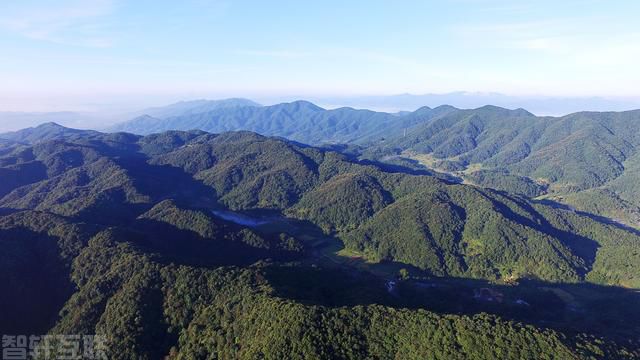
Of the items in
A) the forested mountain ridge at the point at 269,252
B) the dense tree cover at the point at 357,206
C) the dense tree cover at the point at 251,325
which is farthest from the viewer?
the dense tree cover at the point at 357,206

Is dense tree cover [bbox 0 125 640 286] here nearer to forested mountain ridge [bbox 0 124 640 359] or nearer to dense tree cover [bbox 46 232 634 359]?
forested mountain ridge [bbox 0 124 640 359]

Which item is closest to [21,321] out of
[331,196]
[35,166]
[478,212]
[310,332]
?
[310,332]

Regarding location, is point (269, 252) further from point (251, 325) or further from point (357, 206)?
point (251, 325)

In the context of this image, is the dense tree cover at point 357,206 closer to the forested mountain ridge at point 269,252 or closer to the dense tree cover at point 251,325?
the forested mountain ridge at point 269,252

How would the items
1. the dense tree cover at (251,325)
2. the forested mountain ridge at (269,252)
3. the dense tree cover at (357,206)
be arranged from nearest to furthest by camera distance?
the dense tree cover at (251,325), the forested mountain ridge at (269,252), the dense tree cover at (357,206)

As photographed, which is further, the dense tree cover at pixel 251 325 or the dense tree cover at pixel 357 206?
the dense tree cover at pixel 357 206

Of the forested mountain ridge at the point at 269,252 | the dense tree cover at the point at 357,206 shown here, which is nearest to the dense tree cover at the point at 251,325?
the forested mountain ridge at the point at 269,252

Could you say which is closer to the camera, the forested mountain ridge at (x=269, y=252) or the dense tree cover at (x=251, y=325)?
the dense tree cover at (x=251, y=325)

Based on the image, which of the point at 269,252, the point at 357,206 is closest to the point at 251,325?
the point at 269,252
